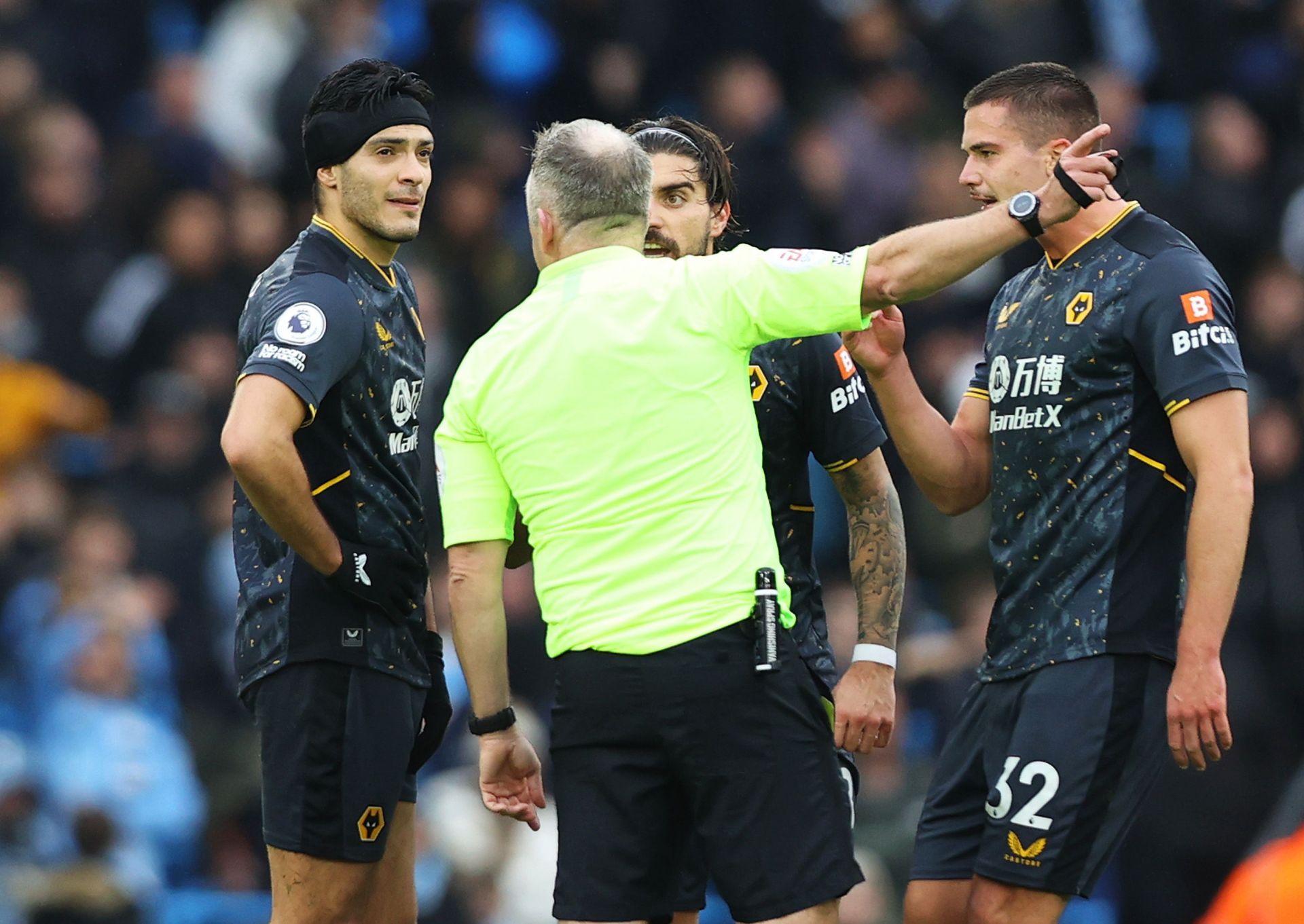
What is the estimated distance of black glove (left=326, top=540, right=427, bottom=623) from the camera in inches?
220

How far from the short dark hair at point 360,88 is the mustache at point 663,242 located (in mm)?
855

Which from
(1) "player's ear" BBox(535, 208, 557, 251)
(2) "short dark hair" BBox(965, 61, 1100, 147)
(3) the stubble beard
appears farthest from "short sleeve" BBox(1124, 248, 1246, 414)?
(3) the stubble beard

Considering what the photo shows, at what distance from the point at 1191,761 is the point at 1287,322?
7098 mm

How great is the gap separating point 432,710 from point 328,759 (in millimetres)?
531

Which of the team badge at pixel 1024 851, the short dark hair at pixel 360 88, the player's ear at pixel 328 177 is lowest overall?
the team badge at pixel 1024 851

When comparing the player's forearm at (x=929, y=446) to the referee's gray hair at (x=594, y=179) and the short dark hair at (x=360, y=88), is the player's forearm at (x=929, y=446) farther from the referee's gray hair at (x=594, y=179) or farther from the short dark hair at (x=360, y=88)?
the short dark hair at (x=360, y=88)

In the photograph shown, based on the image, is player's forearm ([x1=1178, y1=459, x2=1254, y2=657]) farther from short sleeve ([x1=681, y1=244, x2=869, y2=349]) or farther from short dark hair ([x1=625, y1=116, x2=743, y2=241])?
short dark hair ([x1=625, y1=116, x2=743, y2=241])

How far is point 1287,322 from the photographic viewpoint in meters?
11.7

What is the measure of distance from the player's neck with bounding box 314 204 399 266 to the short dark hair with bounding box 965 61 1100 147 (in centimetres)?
187

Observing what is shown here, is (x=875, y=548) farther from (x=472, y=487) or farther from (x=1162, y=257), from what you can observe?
(x=472, y=487)

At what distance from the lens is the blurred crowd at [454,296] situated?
991 centimetres

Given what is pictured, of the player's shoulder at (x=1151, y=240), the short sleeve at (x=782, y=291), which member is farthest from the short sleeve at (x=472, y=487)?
the player's shoulder at (x=1151, y=240)

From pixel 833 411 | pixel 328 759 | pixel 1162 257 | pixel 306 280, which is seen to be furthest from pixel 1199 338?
pixel 328 759

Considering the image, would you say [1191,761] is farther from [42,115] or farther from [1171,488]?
[42,115]
